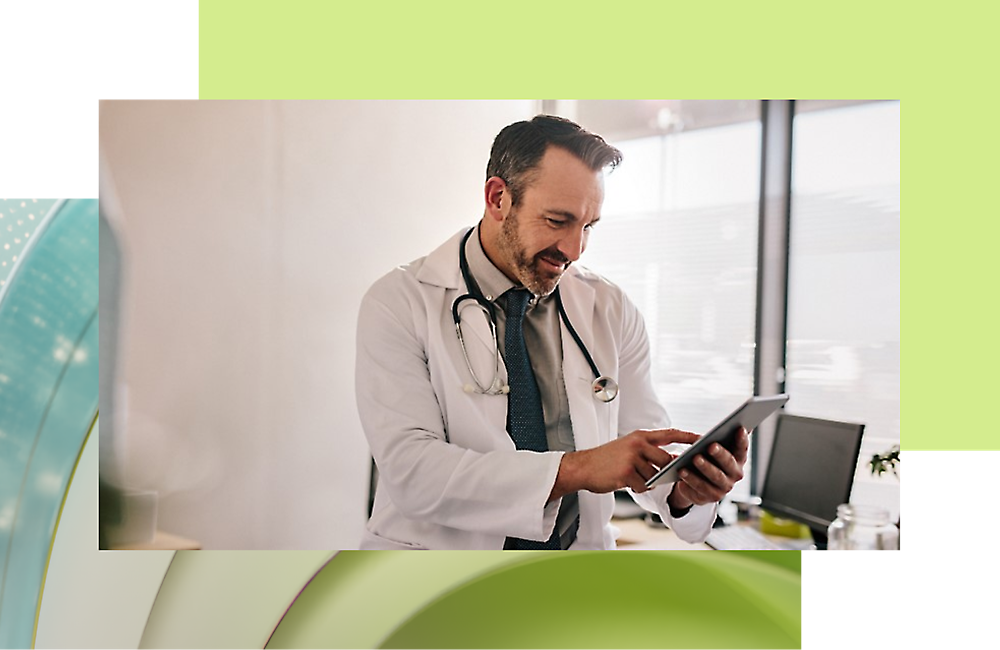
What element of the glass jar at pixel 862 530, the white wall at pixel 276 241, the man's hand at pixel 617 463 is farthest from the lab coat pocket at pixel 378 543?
the glass jar at pixel 862 530

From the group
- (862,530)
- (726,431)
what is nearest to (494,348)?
(726,431)

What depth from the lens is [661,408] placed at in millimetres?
2266

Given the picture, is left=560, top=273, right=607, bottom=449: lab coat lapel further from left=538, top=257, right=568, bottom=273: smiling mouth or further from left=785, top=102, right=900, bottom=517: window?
left=785, top=102, right=900, bottom=517: window

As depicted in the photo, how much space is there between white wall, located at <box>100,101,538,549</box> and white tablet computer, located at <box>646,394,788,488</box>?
725 mm

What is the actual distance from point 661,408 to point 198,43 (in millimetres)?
1505

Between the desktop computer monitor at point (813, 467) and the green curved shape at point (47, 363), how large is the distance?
1726 mm

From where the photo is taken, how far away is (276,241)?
2258 mm

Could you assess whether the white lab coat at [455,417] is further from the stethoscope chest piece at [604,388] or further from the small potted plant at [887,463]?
the small potted plant at [887,463]

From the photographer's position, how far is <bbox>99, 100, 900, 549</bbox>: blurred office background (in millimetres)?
2258

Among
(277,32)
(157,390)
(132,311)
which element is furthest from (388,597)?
(277,32)

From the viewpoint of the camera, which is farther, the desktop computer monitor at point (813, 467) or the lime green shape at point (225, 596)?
the lime green shape at point (225, 596)

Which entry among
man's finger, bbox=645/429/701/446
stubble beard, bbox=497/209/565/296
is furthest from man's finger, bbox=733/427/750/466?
stubble beard, bbox=497/209/565/296

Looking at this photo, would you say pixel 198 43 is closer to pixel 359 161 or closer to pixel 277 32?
pixel 277 32

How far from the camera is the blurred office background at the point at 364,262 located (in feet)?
7.41
